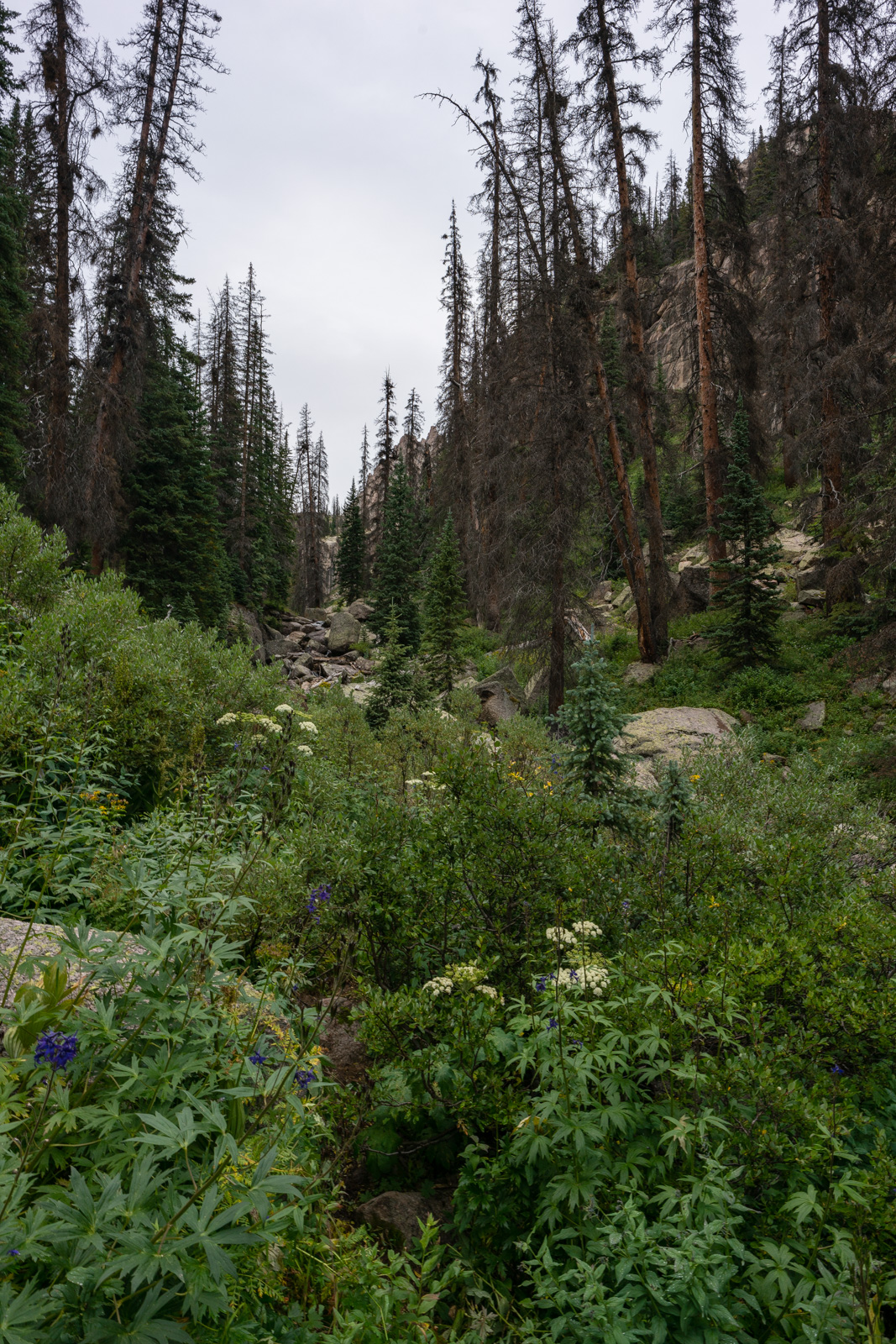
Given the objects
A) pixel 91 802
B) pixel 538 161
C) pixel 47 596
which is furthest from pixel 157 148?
pixel 91 802

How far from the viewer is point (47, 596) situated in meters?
7.27

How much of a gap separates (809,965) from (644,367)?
1515 cm

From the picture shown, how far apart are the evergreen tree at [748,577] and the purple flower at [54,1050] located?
13.9 metres

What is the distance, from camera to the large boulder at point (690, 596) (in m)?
18.6

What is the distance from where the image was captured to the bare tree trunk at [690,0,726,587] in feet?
50.7

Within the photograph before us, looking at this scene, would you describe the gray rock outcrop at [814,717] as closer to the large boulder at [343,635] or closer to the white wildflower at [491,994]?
the white wildflower at [491,994]

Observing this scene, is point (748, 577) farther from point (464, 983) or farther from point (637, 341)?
point (464, 983)

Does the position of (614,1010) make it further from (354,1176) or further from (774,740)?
(774,740)

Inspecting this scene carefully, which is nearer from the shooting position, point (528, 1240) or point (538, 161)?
point (528, 1240)

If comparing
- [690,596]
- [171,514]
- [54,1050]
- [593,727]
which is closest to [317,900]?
[54,1050]

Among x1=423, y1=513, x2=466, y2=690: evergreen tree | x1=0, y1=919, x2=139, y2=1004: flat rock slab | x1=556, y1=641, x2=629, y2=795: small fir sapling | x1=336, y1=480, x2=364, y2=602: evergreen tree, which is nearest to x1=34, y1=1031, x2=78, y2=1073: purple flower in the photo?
x1=0, y1=919, x2=139, y2=1004: flat rock slab

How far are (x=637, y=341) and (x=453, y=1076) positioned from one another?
16.6 m

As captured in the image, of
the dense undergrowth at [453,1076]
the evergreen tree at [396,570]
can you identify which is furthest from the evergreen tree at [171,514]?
the dense undergrowth at [453,1076]

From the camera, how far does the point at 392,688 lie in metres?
16.1
